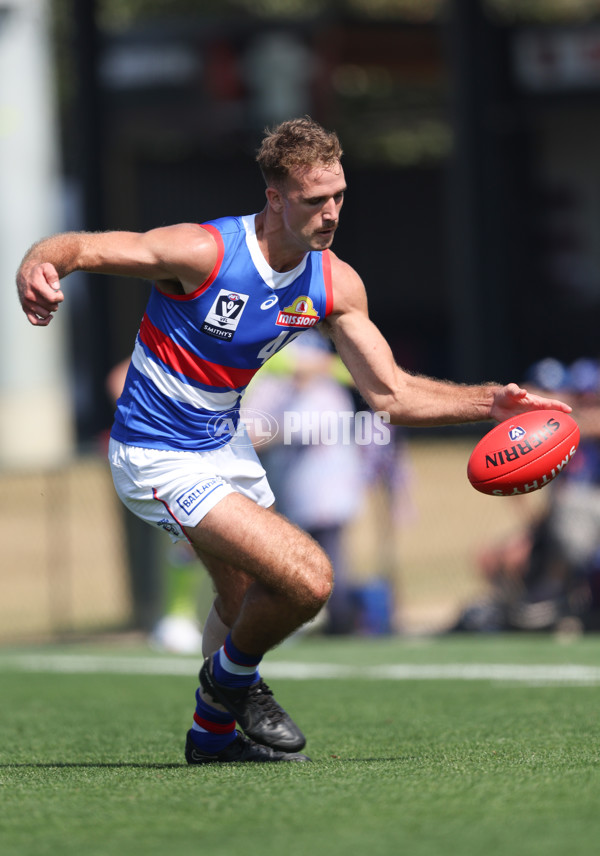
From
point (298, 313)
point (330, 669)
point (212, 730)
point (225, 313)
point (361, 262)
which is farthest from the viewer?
point (361, 262)

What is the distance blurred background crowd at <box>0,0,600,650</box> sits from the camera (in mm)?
10445

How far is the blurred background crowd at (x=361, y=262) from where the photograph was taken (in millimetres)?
10445

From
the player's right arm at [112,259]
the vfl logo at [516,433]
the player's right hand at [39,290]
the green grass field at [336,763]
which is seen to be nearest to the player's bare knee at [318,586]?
the green grass field at [336,763]

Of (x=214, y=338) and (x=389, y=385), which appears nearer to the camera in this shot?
(x=214, y=338)

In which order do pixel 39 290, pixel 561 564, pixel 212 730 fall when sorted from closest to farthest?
pixel 39 290 → pixel 212 730 → pixel 561 564

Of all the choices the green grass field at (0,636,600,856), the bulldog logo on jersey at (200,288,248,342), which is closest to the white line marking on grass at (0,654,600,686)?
the green grass field at (0,636,600,856)

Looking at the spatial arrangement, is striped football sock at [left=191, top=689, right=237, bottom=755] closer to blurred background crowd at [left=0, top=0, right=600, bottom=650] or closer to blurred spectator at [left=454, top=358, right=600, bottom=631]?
blurred background crowd at [left=0, top=0, right=600, bottom=650]

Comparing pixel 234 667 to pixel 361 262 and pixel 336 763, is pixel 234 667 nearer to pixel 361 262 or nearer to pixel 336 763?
pixel 336 763

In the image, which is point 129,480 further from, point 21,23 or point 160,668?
point 21,23

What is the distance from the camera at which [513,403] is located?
527 cm

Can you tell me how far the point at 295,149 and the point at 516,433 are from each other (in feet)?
4.13

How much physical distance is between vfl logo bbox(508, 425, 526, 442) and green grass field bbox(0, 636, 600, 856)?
3.60ft

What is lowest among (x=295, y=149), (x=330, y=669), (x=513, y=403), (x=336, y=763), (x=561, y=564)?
(x=330, y=669)

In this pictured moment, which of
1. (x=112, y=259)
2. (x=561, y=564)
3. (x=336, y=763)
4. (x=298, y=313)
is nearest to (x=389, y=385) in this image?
(x=298, y=313)
